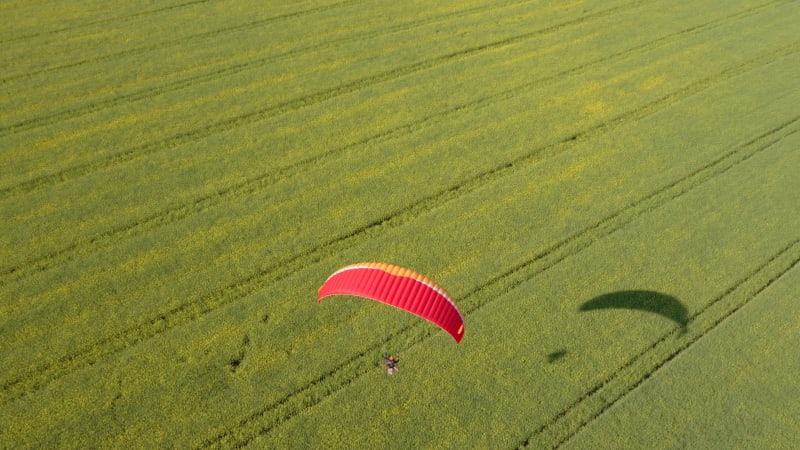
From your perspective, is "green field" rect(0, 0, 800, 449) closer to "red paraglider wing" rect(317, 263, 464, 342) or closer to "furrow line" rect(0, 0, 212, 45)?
"furrow line" rect(0, 0, 212, 45)

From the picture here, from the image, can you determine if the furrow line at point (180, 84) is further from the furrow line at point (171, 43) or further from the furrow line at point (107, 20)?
the furrow line at point (107, 20)

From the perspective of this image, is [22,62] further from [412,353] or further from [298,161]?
[412,353]

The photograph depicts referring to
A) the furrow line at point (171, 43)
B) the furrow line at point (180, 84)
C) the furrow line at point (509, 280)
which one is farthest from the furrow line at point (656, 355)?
the furrow line at point (171, 43)

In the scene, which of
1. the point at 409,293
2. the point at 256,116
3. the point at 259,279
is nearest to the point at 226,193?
the point at 259,279

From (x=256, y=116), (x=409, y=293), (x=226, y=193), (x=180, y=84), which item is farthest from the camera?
(x=180, y=84)

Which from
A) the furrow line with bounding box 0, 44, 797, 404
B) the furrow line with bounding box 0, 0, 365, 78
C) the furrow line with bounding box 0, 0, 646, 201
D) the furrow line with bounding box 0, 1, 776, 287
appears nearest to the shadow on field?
the furrow line with bounding box 0, 44, 797, 404

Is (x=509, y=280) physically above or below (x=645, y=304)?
above

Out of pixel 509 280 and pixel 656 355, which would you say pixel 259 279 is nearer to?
pixel 509 280
